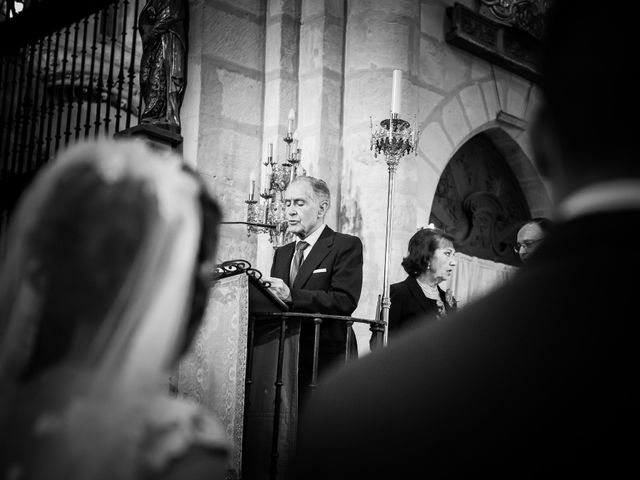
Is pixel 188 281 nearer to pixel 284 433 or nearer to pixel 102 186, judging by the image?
pixel 102 186

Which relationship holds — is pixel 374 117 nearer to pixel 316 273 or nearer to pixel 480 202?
pixel 480 202

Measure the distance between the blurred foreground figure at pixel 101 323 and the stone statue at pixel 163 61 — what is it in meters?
4.86

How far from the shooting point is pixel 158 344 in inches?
37.1

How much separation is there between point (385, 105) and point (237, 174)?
4.55 feet

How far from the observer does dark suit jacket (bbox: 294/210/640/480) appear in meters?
0.63

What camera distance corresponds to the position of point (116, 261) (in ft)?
3.07

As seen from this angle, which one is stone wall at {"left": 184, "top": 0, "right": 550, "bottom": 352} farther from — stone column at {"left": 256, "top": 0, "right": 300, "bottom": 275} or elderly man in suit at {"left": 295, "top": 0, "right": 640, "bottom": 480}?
elderly man in suit at {"left": 295, "top": 0, "right": 640, "bottom": 480}

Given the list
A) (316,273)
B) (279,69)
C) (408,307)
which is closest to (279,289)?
(316,273)

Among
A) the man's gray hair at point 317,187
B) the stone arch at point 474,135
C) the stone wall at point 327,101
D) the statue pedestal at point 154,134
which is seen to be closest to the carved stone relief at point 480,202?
the stone arch at point 474,135

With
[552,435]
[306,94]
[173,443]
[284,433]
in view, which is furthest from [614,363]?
[306,94]

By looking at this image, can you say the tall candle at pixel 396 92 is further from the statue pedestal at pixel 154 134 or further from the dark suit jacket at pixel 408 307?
the statue pedestal at pixel 154 134

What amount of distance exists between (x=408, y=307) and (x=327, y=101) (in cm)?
250

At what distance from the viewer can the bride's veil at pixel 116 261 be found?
93 centimetres

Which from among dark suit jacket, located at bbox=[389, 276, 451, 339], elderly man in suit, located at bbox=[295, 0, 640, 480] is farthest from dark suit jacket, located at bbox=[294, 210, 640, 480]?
dark suit jacket, located at bbox=[389, 276, 451, 339]
